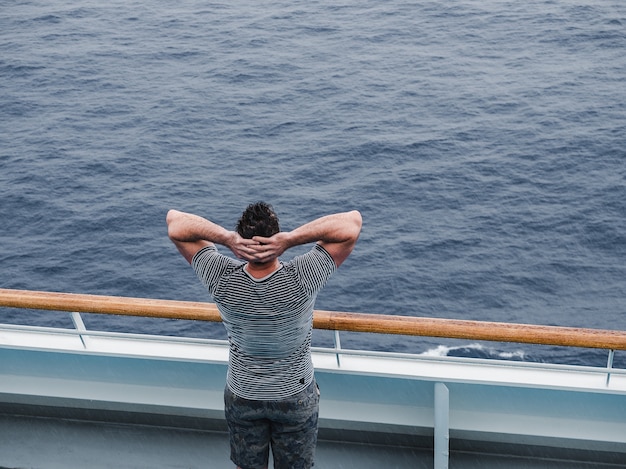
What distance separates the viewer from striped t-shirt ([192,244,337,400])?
116 inches

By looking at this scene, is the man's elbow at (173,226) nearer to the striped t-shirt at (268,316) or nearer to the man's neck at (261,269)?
the striped t-shirt at (268,316)

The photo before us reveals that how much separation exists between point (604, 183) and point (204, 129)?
565 inches

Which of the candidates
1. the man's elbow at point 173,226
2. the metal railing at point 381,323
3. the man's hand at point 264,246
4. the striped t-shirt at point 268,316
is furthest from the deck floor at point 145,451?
the man's hand at point 264,246

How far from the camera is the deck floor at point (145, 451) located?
4.09m

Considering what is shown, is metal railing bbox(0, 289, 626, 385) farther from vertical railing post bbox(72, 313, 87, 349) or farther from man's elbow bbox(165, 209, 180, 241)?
man's elbow bbox(165, 209, 180, 241)

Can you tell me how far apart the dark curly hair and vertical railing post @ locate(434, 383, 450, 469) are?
4.72ft

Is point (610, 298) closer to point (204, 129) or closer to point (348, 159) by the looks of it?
point (348, 159)

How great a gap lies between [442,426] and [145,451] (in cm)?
145

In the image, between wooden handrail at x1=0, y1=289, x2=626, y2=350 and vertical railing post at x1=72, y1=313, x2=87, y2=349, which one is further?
vertical railing post at x1=72, y1=313, x2=87, y2=349

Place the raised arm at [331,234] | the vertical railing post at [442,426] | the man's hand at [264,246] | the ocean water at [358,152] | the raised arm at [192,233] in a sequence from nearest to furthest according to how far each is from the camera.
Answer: the man's hand at [264,246] → the raised arm at [331,234] → the raised arm at [192,233] → the vertical railing post at [442,426] → the ocean water at [358,152]

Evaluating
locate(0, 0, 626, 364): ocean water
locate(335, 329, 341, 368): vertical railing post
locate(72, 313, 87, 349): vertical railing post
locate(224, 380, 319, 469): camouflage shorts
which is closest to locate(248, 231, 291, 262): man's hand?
locate(224, 380, 319, 469): camouflage shorts

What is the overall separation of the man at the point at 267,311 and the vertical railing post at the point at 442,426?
74 cm

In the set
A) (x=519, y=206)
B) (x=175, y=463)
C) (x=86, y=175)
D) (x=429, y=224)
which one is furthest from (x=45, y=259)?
(x=175, y=463)

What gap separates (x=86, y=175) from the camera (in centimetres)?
2750
